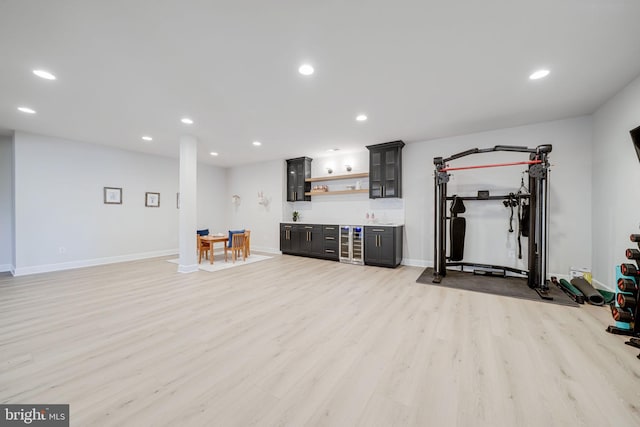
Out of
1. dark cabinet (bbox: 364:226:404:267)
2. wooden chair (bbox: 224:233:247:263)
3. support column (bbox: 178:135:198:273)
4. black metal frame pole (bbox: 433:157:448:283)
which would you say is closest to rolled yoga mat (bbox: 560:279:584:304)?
black metal frame pole (bbox: 433:157:448:283)

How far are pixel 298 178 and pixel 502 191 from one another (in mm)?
4843

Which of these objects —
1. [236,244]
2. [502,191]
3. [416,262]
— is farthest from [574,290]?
[236,244]

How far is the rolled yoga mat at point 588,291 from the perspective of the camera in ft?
10.0

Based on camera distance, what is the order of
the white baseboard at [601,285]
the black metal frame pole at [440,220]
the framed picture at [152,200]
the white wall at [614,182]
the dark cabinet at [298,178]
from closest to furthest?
the white wall at [614,182]
the white baseboard at [601,285]
the black metal frame pole at [440,220]
the framed picture at [152,200]
the dark cabinet at [298,178]

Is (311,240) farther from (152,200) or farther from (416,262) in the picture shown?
(152,200)

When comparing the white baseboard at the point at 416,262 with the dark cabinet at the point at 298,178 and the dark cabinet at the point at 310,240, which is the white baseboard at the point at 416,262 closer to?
the dark cabinet at the point at 310,240

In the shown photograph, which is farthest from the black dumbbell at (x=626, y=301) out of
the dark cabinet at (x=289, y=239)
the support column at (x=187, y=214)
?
the support column at (x=187, y=214)

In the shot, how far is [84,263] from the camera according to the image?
5.40 meters

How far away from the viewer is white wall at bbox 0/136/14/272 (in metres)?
4.89

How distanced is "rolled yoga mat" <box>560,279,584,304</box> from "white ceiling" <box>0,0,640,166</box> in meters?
2.71

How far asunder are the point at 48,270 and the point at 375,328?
674 cm

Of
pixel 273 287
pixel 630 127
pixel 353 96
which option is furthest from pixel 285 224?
pixel 630 127

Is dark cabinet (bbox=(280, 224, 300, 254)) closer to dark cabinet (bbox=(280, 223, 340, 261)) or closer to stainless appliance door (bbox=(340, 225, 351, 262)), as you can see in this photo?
dark cabinet (bbox=(280, 223, 340, 261))

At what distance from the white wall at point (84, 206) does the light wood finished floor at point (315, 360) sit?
217 cm
